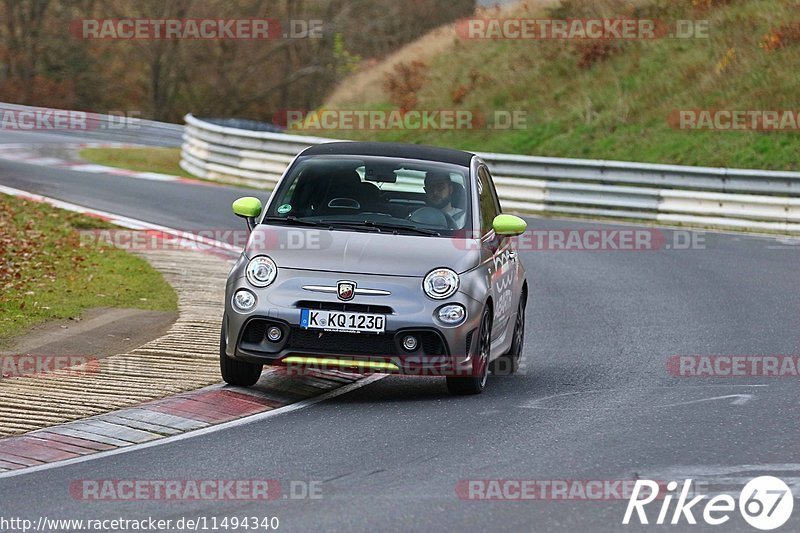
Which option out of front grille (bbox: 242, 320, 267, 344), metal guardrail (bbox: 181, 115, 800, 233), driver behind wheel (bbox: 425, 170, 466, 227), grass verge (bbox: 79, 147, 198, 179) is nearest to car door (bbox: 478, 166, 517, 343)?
driver behind wheel (bbox: 425, 170, 466, 227)

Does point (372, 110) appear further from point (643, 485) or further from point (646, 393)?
point (643, 485)

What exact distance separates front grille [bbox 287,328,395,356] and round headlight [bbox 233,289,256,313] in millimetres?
358

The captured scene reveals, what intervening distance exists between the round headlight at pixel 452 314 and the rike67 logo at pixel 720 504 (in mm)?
2569

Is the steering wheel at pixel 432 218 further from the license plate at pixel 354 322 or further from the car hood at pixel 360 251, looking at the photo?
the license plate at pixel 354 322

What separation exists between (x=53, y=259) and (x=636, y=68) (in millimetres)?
20114

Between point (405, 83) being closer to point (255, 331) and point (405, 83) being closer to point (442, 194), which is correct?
point (442, 194)

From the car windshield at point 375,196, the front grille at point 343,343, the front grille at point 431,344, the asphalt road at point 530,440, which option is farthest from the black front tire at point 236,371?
the front grille at point 431,344

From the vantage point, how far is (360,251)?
9.97m

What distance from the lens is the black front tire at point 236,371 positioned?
33.2 feet

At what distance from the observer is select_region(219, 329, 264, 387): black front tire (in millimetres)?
10117

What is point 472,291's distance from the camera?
9.98 m

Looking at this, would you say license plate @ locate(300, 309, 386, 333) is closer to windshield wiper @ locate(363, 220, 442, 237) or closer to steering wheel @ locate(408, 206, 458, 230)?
windshield wiper @ locate(363, 220, 442, 237)

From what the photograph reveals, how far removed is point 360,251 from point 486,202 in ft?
5.48

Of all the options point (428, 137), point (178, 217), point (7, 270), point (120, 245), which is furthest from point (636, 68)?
point (7, 270)
